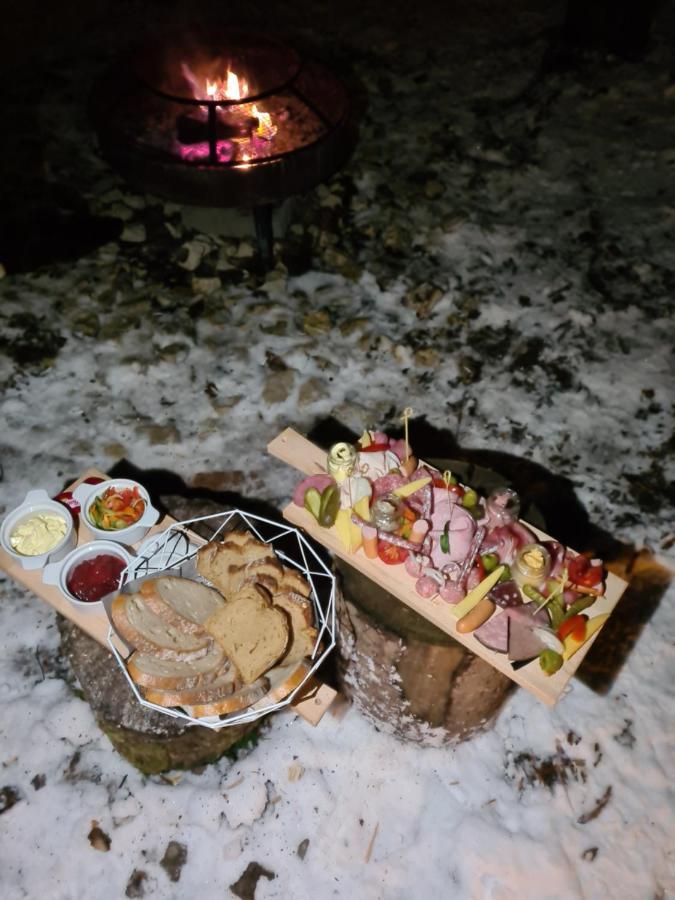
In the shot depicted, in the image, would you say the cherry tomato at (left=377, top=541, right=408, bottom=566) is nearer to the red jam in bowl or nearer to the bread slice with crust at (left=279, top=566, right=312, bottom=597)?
the bread slice with crust at (left=279, top=566, right=312, bottom=597)

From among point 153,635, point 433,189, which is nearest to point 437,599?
point 153,635

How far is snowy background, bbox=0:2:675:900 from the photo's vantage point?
10.3ft

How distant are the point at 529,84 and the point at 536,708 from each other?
588 centimetres

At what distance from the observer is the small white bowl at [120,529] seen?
108 inches

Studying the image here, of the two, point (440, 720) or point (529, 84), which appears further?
point (529, 84)

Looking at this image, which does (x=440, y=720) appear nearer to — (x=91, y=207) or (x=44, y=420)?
(x=44, y=420)

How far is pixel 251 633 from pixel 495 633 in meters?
0.78

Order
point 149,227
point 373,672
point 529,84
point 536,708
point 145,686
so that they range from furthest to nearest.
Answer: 1. point 529,84
2. point 149,227
3. point 536,708
4. point 373,672
5. point 145,686

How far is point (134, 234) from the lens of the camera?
5.34 m

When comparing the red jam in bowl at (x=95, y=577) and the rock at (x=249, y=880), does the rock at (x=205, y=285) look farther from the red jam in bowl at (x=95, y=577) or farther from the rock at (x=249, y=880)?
the rock at (x=249, y=880)

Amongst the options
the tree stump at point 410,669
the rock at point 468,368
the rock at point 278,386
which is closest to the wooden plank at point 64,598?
the tree stump at point 410,669

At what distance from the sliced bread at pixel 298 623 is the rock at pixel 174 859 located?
1.61m

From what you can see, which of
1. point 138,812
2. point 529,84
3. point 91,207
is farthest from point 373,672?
point 529,84

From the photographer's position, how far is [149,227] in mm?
5406
